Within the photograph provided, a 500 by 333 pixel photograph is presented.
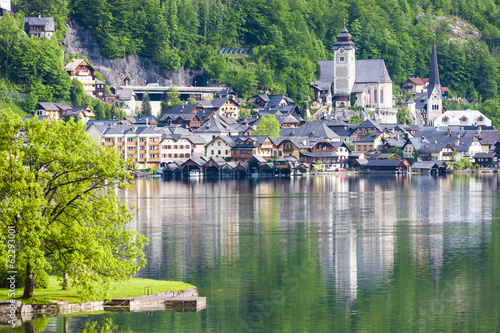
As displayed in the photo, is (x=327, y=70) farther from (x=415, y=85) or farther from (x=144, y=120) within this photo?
(x=144, y=120)

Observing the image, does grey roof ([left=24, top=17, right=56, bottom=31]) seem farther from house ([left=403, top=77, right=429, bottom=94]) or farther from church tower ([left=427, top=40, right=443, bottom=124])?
house ([left=403, top=77, right=429, bottom=94])

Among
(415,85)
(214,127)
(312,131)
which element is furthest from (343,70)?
(214,127)

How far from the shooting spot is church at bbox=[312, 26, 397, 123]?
136 metres

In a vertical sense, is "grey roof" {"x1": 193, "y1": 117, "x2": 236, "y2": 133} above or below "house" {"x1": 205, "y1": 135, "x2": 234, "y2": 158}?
above

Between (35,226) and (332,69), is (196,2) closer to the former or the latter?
(332,69)

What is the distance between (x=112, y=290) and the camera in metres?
28.8

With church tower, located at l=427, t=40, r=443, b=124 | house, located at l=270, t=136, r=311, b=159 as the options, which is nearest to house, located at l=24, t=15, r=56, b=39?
house, located at l=270, t=136, r=311, b=159

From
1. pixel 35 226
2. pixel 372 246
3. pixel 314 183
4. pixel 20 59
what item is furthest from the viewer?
pixel 20 59

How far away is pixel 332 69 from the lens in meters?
140

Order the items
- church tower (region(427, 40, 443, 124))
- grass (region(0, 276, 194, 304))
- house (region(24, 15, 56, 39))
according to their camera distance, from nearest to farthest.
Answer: grass (region(0, 276, 194, 304))
house (region(24, 15, 56, 39))
church tower (region(427, 40, 443, 124))

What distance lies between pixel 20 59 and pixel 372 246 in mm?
79589

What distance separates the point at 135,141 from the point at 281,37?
46438mm

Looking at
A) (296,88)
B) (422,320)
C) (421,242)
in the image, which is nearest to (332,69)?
(296,88)

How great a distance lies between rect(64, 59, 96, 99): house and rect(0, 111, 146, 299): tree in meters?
91.1
